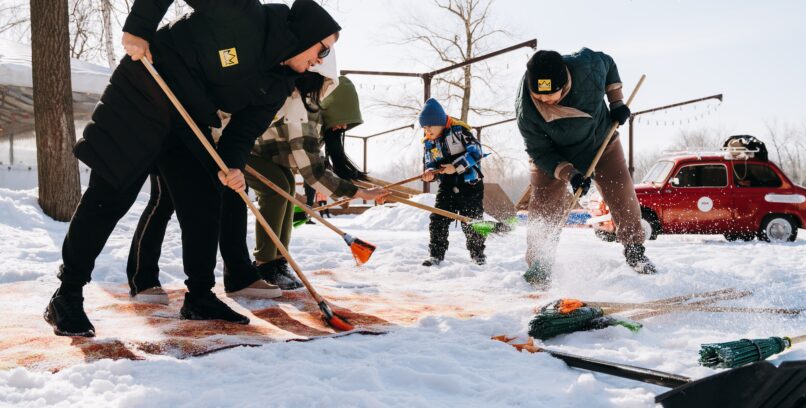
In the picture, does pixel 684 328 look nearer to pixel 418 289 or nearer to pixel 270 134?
pixel 418 289

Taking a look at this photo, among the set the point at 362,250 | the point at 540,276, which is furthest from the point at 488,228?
the point at 362,250

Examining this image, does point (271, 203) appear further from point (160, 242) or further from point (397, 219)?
point (397, 219)

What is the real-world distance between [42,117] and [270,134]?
4507 mm

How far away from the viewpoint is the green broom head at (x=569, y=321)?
8.94ft

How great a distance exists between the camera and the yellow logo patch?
268 cm

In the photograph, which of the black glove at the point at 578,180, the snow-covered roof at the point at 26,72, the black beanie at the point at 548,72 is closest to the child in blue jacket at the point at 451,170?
the black glove at the point at 578,180

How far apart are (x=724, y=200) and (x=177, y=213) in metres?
8.81

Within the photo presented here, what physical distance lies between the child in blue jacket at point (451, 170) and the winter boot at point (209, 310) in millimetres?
2853

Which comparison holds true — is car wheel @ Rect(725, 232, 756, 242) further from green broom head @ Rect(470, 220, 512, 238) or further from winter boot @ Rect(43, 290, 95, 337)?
winter boot @ Rect(43, 290, 95, 337)

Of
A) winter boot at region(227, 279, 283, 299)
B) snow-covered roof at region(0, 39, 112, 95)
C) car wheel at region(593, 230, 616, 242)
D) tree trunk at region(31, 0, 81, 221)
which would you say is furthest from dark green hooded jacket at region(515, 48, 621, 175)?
snow-covered roof at region(0, 39, 112, 95)

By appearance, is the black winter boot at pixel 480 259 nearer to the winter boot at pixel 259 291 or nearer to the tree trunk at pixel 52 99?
the winter boot at pixel 259 291

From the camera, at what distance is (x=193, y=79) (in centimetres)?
271

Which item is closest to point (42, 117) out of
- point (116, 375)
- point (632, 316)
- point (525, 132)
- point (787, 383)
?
point (525, 132)

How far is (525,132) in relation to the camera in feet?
14.6
